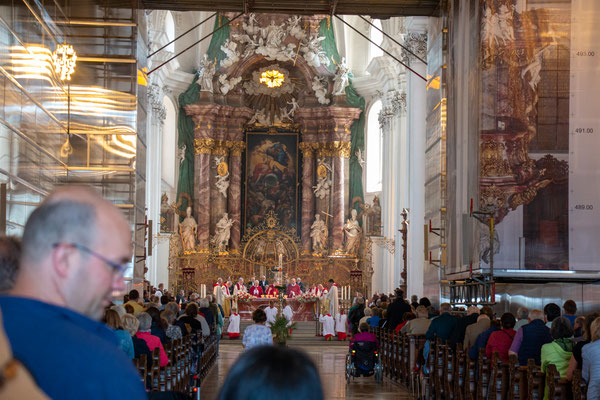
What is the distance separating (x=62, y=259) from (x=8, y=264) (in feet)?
3.61

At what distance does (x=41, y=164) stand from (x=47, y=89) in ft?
4.95

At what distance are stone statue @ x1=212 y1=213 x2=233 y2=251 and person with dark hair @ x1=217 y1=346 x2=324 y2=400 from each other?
34.7 meters

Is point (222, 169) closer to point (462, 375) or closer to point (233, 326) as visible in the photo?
point (233, 326)

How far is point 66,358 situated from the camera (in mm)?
1911

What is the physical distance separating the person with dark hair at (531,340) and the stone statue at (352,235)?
89.0ft

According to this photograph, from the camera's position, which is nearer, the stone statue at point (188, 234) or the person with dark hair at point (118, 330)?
the person with dark hair at point (118, 330)

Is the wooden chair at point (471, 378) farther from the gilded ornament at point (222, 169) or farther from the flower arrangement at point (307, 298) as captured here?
the gilded ornament at point (222, 169)

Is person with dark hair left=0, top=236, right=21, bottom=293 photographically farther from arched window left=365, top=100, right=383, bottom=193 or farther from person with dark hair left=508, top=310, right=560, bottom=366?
arched window left=365, top=100, right=383, bottom=193

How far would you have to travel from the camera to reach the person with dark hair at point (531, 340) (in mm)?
9461

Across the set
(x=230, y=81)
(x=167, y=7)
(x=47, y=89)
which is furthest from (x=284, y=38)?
(x=47, y=89)

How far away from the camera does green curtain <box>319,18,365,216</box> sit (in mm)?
37188

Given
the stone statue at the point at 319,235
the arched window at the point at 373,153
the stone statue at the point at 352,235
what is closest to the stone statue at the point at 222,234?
the stone statue at the point at 319,235

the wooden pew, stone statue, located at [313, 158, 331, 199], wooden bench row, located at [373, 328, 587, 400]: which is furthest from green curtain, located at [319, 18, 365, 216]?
the wooden pew

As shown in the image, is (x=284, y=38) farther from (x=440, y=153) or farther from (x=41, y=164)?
(x=41, y=164)
